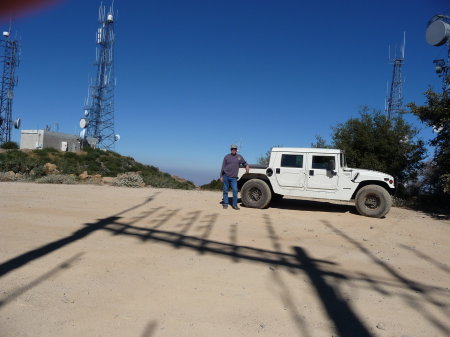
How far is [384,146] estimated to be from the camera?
14.6 m

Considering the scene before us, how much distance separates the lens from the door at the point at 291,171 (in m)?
9.41

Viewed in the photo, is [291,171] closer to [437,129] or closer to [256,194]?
[256,194]

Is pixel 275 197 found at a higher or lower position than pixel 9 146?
lower

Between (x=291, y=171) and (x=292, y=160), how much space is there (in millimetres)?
310

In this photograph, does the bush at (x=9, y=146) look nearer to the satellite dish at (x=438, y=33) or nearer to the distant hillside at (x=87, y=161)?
the distant hillside at (x=87, y=161)

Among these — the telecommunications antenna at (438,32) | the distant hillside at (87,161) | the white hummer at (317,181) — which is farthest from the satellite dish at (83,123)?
the telecommunications antenna at (438,32)

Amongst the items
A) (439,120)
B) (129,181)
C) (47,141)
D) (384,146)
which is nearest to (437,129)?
(439,120)

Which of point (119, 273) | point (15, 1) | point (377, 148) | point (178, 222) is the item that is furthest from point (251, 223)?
point (377, 148)

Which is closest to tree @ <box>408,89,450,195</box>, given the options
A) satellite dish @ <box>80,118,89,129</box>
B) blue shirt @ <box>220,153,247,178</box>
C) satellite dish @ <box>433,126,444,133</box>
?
satellite dish @ <box>433,126,444,133</box>

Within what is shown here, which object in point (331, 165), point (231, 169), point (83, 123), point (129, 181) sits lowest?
point (129, 181)

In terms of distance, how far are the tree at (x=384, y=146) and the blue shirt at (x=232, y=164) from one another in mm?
7412

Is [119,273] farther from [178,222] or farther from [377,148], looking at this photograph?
[377,148]

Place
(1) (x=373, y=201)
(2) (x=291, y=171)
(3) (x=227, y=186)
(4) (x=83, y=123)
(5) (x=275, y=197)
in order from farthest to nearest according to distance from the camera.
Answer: (4) (x=83, y=123) → (5) (x=275, y=197) → (3) (x=227, y=186) → (2) (x=291, y=171) → (1) (x=373, y=201)

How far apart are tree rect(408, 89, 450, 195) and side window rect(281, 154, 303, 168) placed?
4.25 metres
